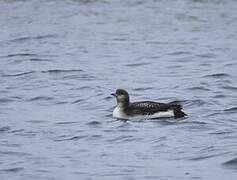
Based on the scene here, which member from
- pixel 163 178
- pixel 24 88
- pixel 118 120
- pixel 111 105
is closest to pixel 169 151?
pixel 163 178

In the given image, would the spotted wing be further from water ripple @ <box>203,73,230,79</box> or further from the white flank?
water ripple @ <box>203,73,230,79</box>

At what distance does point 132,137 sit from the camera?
1708cm

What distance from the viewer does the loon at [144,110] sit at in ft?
60.5

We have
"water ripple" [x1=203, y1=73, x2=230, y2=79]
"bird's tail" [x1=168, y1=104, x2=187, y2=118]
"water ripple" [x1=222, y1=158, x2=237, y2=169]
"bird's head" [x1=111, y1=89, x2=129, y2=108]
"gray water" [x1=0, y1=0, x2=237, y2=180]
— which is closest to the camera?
"water ripple" [x1=222, y1=158, x2=237, y2=169]

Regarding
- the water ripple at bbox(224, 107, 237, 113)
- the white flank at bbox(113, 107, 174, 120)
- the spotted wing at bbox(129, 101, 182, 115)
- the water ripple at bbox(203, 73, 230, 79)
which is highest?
the spotted wing at bbox(129, 101, 182, 115)

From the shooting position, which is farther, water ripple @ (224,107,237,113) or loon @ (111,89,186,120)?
water ripple @ (224,107,237,113)

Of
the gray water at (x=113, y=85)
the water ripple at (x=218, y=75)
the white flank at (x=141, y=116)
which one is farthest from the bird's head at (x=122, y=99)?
the water ripple at (x=218, y=75)

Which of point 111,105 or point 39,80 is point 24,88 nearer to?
point 39,80

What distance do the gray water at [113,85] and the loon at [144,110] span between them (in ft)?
0.55

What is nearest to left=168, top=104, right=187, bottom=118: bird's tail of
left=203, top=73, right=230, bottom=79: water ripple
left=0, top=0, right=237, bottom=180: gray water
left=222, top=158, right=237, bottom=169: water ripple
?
left=0, top=0, right=237, bottom=180: gray water

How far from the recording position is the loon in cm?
1844

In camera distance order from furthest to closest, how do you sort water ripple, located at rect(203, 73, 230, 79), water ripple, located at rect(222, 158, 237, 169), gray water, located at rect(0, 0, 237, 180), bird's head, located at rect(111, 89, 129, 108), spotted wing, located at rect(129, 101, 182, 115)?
water ripple, located at rect(203, 73, 230, 79) < bird's head, located at rect(111, 89, 129, 108) < spotted wing, located at rect(129, 101, 182, 115) < gray water, located at rect(0, 0, 237, 180) < water ripple, located at rect(222, 158, 237, 169)

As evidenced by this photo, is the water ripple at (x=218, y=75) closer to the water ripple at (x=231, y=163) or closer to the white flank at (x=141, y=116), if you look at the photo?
the white flank at (x=141, y=116)

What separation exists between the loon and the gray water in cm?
17
